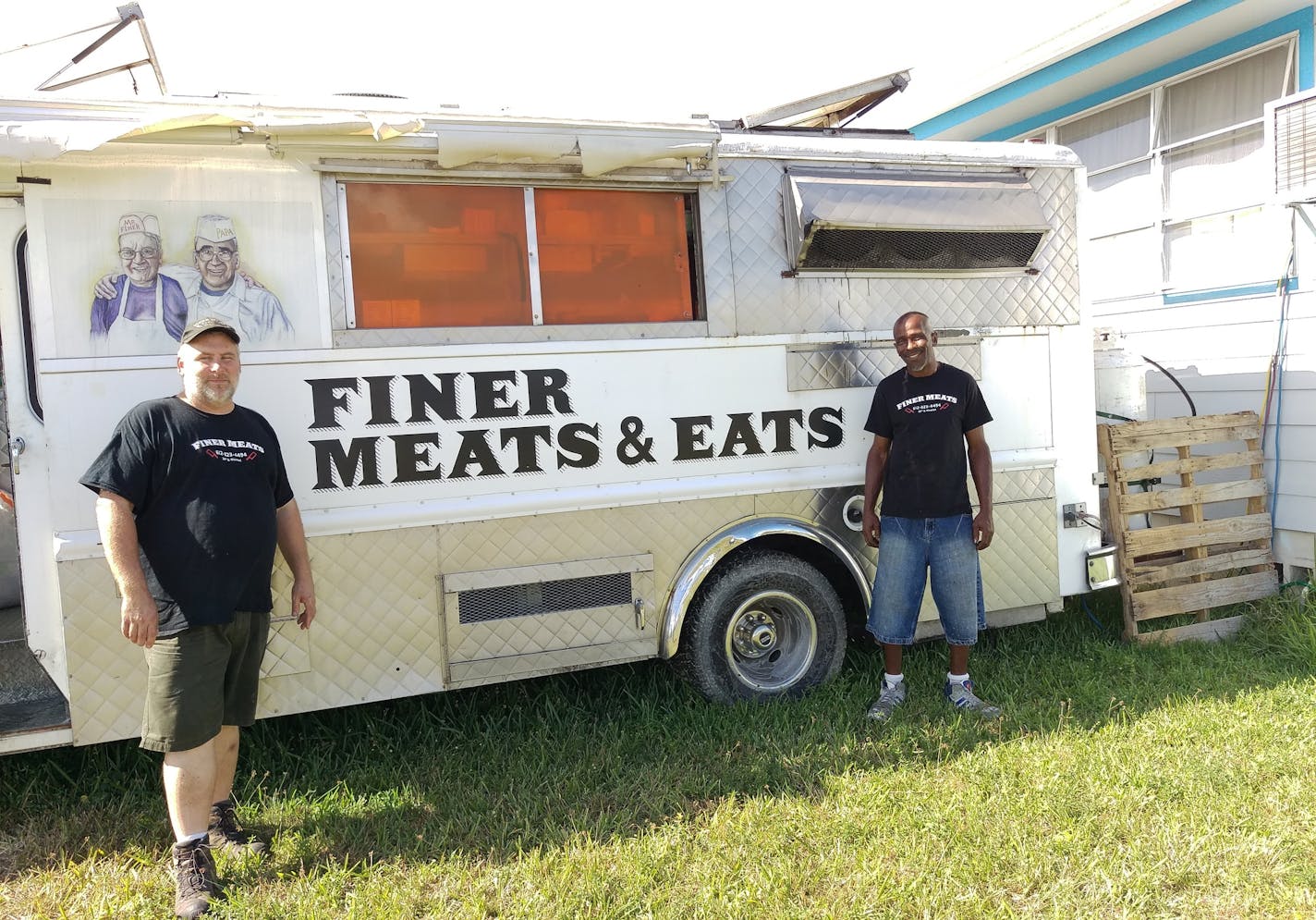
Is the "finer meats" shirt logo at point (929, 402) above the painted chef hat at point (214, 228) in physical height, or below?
below

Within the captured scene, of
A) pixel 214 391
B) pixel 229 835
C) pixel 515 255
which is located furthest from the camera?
pixel 515 255

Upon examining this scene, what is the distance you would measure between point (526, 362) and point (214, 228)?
1260 mm

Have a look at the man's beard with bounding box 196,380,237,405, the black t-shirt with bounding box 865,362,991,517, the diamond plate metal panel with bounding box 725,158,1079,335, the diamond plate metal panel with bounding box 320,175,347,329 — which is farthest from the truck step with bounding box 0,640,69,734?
the black t-shirt with bounding box 865,362,991,517

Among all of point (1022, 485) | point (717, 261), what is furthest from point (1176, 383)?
point (717, 261)

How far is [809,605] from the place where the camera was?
4.61 metres

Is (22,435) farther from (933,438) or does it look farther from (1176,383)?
(1176,383)

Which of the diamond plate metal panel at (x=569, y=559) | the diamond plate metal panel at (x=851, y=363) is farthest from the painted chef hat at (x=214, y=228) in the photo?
the diamond plate metal panel at (x=851, y=363)

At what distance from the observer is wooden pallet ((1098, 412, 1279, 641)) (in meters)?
5.33

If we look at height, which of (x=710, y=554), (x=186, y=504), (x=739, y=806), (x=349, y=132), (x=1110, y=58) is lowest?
(x=739, y=806)

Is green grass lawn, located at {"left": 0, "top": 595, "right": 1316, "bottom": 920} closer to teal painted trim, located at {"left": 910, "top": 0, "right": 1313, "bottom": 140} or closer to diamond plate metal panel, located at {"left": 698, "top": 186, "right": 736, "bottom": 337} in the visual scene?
diamond plate metal panel, located at {"left": 698, "top": 186, "right": 736, "bottom": 337}

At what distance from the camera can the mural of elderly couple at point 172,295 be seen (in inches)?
137

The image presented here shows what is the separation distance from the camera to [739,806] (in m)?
3.61

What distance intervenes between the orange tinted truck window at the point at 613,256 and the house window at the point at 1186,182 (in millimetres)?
3370

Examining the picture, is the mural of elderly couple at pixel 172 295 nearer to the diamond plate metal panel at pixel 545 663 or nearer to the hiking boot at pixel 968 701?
the diamond plate metal panel at pixel 545 663
